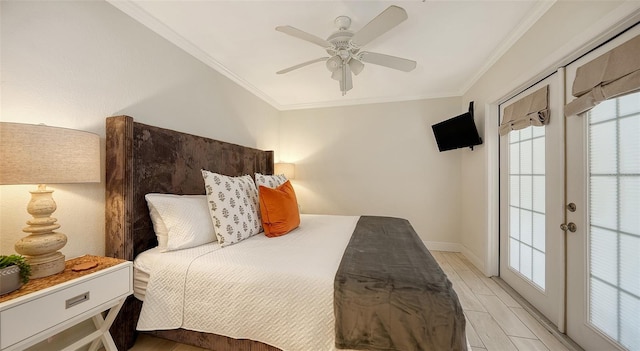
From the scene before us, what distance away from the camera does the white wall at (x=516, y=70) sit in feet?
4.21

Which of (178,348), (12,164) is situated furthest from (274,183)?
(12,164)

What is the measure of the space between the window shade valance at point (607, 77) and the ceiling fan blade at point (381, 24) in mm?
1126

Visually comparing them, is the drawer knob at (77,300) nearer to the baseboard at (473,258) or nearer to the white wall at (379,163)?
the white wall at (379,163)

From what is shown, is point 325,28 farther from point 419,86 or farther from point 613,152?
point 613,152

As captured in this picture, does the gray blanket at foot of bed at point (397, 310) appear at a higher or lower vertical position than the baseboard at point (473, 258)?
higher

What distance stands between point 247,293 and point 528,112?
8.39ft

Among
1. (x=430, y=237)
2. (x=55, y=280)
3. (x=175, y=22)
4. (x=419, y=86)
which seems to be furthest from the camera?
(x=430, y=237)

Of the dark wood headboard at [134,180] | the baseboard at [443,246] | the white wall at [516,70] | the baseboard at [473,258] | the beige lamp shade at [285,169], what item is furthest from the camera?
the beige lamp shade at [285,169]

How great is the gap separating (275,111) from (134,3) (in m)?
2.28

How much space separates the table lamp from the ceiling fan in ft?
4.43

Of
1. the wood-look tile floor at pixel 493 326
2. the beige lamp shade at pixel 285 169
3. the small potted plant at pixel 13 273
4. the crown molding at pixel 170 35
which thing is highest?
the crown molding at pixel 170 35

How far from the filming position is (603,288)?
50.5 inches

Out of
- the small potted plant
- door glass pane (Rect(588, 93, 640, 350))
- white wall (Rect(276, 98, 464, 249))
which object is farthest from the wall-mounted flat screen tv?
the small potted plant

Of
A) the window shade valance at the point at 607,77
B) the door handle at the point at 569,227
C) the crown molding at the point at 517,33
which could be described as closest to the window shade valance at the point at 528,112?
the window shade valance at the point at 607,77
